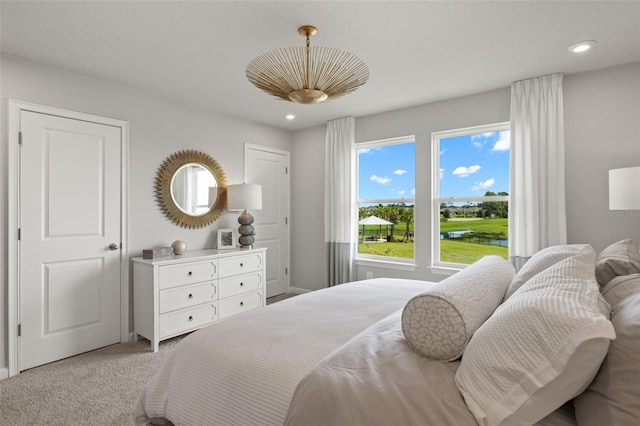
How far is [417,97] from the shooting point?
12.0 ft

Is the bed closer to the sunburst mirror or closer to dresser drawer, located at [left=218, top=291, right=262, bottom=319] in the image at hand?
dresser drawer, located at [left=218, top=291, right=262, bottom=319]

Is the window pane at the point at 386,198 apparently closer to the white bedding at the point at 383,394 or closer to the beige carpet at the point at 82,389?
the beige carpet at the point at 82,389

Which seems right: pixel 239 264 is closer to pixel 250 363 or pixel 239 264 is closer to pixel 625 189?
pixel 250 363

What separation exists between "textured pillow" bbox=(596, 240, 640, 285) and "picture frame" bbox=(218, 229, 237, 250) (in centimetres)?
351

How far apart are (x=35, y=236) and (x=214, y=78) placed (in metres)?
2.05

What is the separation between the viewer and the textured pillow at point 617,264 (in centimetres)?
140

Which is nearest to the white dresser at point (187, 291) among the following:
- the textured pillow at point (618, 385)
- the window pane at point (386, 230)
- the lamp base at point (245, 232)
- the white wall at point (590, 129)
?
the lamp base at point (245, 232)

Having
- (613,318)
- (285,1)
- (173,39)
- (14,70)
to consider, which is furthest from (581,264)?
(14,70)

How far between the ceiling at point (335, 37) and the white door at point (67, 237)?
64 centimetres

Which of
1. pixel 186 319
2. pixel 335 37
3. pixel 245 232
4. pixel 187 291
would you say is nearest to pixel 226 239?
pixel 245 232

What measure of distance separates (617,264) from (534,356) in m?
0.95

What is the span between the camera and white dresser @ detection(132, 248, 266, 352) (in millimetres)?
3074

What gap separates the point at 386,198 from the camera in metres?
4.35

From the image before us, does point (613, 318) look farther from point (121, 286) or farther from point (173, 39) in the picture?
point (121, 286)
